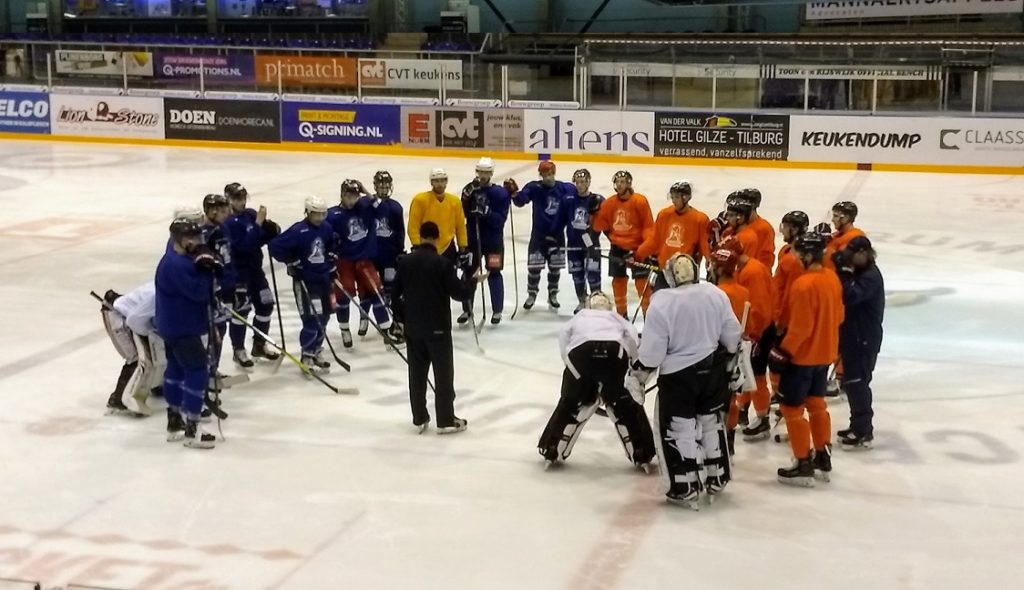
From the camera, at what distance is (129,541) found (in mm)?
5816

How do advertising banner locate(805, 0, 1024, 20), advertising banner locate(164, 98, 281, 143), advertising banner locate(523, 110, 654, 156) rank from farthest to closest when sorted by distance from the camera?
advertising banner locate(805, 0, 1024, 20) < advertising banner locate(164, 98, 281, 143) < advertising banner locate(523, 110, 654, 156)

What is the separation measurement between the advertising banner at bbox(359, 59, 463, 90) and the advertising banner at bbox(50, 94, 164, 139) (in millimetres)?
3824

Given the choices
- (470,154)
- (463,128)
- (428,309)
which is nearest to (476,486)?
(428,309)

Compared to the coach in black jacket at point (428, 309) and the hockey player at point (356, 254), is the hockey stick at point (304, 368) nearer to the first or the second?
the hockey player at point (356, 254)

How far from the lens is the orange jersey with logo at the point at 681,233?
349 inches

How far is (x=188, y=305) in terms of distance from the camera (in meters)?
6.79

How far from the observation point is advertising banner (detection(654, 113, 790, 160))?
19406 mm

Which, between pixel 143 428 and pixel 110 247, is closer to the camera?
pixel 143 428

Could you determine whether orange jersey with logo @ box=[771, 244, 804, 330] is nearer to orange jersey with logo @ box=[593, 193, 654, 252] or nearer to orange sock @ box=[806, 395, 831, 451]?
orange sock @ box=[806, 395, 831, 451]

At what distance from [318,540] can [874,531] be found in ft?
8.63

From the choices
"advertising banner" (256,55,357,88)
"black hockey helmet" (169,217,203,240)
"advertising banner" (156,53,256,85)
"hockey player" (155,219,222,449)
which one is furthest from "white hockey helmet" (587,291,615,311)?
"advertising banner" (156,53,256,85)

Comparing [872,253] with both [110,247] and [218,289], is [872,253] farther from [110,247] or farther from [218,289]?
[110,247]

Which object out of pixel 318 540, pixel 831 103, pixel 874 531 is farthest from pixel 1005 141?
pixel 318 540

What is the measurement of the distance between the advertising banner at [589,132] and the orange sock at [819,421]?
13.7 m
